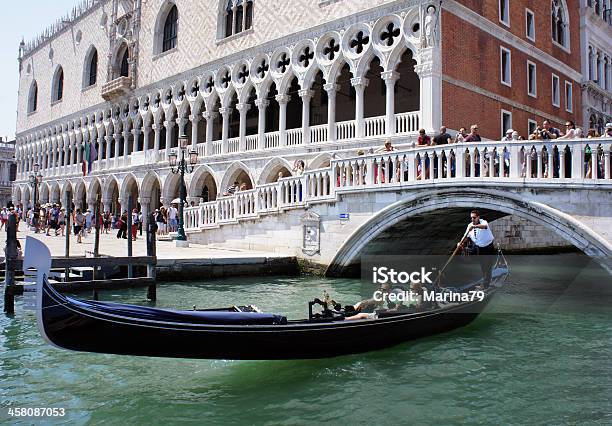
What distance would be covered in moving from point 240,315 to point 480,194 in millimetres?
5137

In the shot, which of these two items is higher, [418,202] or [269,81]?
[269,81]

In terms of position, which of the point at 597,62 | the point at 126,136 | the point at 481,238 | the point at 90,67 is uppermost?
the point at 90,67

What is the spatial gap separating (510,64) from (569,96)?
463cm

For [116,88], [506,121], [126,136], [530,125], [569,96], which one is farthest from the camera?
[126,136]

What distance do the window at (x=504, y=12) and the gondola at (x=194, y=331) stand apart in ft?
38.5

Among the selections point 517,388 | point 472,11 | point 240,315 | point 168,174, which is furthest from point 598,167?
point 168,174

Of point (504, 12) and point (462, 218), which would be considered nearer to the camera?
point (462, 218)

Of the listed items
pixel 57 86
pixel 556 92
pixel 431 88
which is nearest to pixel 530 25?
pixel 556 92

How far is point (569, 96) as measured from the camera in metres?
17.7

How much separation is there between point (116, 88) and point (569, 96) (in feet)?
55.8

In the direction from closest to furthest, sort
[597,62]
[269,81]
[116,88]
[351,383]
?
[351,383] → [269,81] → [597,62] → [116,88]

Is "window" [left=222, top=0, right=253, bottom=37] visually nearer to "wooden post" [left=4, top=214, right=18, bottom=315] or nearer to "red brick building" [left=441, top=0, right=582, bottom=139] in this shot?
"red brick building" [left=441, top=0, right=582, bottom=139]

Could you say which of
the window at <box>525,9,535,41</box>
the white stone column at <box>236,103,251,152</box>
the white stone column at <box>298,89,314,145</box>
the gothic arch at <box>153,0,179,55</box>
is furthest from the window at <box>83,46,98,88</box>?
the window at <box>525,9,535,41</box>

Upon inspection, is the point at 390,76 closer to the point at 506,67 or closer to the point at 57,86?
the point at 506,67
